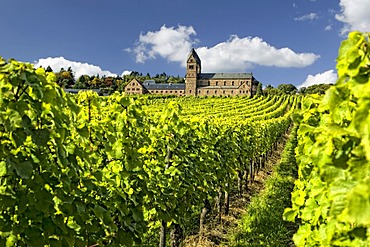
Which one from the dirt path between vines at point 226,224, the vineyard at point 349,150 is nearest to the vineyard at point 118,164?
the vineyard at point 349,150

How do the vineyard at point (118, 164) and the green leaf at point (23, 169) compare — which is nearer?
the vineyard at point (118, 164)

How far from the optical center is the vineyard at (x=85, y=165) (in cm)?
264

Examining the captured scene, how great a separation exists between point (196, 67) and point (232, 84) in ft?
42.3

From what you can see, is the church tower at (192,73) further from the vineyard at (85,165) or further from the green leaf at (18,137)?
the green leaf at (18,137)

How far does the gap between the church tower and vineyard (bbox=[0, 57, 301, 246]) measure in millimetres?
102062

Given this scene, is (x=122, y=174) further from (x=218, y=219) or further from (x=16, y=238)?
(x=218, y=219)

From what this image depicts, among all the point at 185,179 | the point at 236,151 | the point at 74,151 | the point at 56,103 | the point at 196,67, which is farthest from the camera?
the point at 196,67

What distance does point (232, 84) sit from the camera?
381 feet

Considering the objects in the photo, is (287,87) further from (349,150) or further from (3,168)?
(3,168)

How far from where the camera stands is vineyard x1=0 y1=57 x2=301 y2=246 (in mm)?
2637

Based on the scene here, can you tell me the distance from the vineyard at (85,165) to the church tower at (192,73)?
10206cm

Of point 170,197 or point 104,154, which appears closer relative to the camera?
point 104,154

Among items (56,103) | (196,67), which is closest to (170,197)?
(56,103)

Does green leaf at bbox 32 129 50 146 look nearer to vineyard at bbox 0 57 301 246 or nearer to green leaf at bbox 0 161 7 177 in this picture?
vineyard at bbox 0 57 301 246
